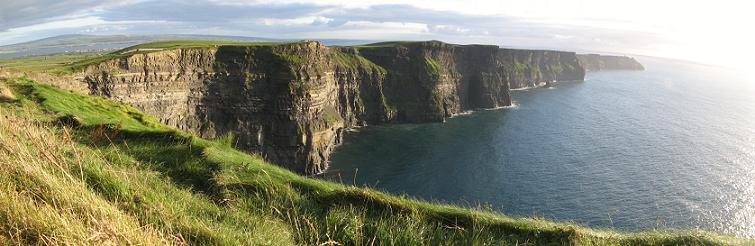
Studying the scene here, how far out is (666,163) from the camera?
8250cm

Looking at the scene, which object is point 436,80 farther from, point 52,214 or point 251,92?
point 52,214

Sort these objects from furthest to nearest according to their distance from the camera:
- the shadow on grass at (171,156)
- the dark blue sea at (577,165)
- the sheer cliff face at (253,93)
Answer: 1. the sheer cliff face at (253,93)
2. the dark blue sea at (577,165)
3. the shadow on grass at (171,156)

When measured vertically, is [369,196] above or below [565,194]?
above

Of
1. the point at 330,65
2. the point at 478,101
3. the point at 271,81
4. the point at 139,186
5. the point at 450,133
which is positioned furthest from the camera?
the point at 478,101

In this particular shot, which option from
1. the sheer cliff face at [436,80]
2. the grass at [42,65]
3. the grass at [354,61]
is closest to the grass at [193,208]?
the grass at [42,65]

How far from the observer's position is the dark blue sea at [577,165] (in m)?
59.6

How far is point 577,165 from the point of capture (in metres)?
80.2

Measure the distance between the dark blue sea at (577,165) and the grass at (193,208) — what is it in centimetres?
2660

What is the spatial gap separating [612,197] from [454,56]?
97.2 meters

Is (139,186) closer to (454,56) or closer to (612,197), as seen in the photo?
(612,197)

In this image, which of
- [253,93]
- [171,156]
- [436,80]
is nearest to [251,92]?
[253,93]

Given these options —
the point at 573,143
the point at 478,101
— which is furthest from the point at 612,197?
the point at 478,101

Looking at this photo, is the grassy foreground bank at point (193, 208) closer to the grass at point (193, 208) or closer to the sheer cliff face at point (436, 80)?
the grass at point (193, 208)

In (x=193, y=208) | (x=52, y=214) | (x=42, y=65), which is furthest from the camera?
(x=42, y=65)
